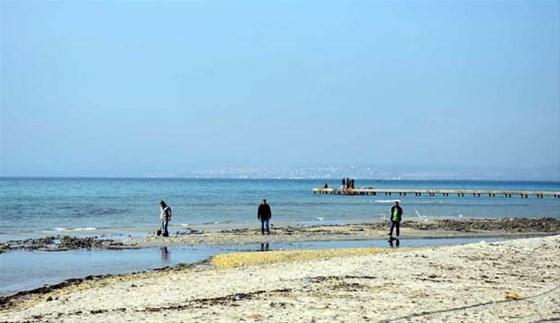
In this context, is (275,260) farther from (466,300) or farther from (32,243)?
(32,243)

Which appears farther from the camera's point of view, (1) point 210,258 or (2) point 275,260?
(1) point 210,258

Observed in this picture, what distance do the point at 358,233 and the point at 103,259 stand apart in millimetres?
14721

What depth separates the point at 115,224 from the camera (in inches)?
1732

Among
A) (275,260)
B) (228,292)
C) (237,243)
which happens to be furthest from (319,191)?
(228,292)

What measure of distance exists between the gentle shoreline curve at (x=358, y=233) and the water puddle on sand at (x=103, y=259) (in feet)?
5.71

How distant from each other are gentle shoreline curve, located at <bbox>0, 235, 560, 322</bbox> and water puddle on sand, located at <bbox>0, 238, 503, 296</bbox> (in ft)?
7.20

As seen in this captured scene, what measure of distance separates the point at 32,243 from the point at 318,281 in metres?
18.9

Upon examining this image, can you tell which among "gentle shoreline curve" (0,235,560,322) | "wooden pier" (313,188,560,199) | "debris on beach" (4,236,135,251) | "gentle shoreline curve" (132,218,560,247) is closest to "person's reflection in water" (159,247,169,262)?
"gentle shoreline curve" (132,218,560,247)

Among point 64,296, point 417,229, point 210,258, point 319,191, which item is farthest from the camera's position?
point 319,191

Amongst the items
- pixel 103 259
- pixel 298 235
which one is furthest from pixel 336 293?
pixel 298 235

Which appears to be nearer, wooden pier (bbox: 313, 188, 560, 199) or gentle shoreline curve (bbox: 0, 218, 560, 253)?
gentle shoreline curve (bbox: 0, 218, 560, 253)

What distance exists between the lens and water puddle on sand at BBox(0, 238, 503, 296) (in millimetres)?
20422

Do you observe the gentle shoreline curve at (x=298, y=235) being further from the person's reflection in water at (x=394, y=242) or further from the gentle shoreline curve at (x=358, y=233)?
the person's reflection in water at (x=394, y=242)

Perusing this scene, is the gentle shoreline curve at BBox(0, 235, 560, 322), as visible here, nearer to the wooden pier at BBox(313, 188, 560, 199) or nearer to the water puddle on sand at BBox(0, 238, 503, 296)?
the water puddle on sand at BBox(0, 238, 503, 296)
